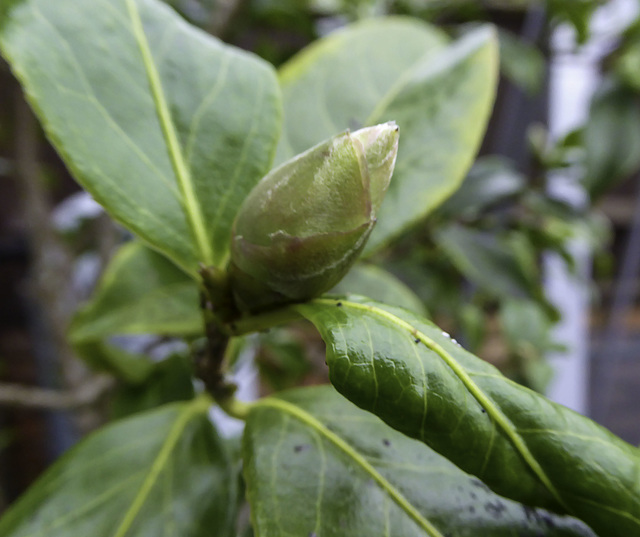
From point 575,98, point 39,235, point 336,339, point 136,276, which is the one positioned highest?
point 575,98

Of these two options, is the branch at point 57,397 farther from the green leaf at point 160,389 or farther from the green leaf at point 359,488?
the green leaf at point 359,488

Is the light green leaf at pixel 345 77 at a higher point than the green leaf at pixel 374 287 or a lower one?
higher

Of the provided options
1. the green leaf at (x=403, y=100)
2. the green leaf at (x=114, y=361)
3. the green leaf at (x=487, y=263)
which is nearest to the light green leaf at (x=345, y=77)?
the green leaf at (x=403, y=100)

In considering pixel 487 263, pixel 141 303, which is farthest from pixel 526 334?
pixel 141 303

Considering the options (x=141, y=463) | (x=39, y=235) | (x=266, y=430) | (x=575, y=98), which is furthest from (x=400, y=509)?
(x=575, y=98)

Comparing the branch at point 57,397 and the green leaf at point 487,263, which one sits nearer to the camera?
the branch at point 57,397

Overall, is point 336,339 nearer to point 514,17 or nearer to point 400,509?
point 400,509
